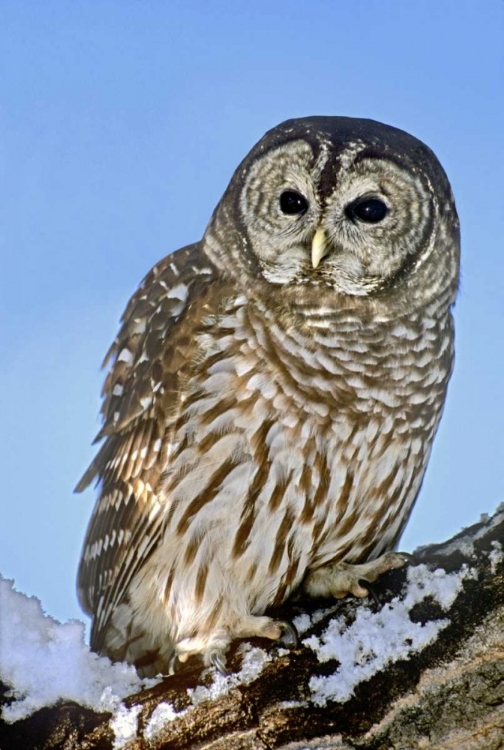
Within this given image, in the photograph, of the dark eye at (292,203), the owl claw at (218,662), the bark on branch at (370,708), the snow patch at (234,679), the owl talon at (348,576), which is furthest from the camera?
the dark eye at (292,203)

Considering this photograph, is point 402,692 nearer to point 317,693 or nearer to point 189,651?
point 317,693

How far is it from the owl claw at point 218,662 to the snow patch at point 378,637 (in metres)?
0.26

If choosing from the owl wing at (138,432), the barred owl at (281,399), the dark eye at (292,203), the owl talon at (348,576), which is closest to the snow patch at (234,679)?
the barred owl at (281,399)

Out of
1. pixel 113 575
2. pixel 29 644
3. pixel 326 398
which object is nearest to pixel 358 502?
pixel 326 398

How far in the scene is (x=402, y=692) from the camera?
2.54 m

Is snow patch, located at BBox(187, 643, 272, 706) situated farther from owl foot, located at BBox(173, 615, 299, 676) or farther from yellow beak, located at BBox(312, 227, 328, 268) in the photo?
yellow beak, located at BBox(312, 227, 328, 268)

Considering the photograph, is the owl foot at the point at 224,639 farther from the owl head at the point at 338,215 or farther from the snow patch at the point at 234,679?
the owl head at the point at 338,215

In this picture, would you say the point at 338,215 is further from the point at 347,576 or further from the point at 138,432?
the point at 347,576

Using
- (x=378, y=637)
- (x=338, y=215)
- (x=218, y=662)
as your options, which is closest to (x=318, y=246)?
(x=338, y=215)

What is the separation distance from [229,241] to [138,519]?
3.56 ft

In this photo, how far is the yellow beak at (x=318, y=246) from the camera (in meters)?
3.17

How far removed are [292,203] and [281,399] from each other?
716mm

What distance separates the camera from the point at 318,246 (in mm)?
3172

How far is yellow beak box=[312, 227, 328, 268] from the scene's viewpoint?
125 inches
